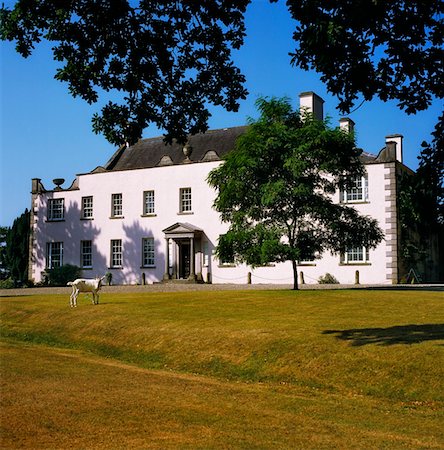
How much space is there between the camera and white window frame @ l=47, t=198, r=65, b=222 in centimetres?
4972

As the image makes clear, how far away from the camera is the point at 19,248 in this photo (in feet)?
170

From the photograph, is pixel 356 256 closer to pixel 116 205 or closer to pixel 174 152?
pixel 174 152

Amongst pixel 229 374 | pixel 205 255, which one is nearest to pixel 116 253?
pixel 205 255

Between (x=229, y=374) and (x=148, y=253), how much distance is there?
31.2 m

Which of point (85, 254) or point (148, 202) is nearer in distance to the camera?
point (148, 202)

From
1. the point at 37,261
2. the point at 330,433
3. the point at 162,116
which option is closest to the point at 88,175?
the point at 37,261

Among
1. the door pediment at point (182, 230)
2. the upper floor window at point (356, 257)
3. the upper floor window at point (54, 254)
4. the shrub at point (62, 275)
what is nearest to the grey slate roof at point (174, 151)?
the door pediment at point (182, 230)

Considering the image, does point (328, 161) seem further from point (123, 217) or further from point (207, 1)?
point (123, 217)

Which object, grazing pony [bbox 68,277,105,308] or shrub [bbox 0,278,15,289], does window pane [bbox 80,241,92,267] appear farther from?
grazing pony [bbox 68,277,105,308]

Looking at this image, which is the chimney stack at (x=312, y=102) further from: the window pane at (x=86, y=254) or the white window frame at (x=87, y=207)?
the window pane at (x=86, y=254)

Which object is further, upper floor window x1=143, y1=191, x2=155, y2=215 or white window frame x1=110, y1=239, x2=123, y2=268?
white window frame x1=110, y1=239, x2=123, y2=268

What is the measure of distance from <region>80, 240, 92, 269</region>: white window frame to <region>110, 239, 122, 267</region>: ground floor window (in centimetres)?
214

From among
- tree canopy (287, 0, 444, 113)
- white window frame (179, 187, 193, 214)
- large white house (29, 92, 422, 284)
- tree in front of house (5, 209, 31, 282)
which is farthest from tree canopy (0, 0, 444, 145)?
tree in front of house (5, 209, 31, 282)

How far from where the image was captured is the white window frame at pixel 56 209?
1957 inches
